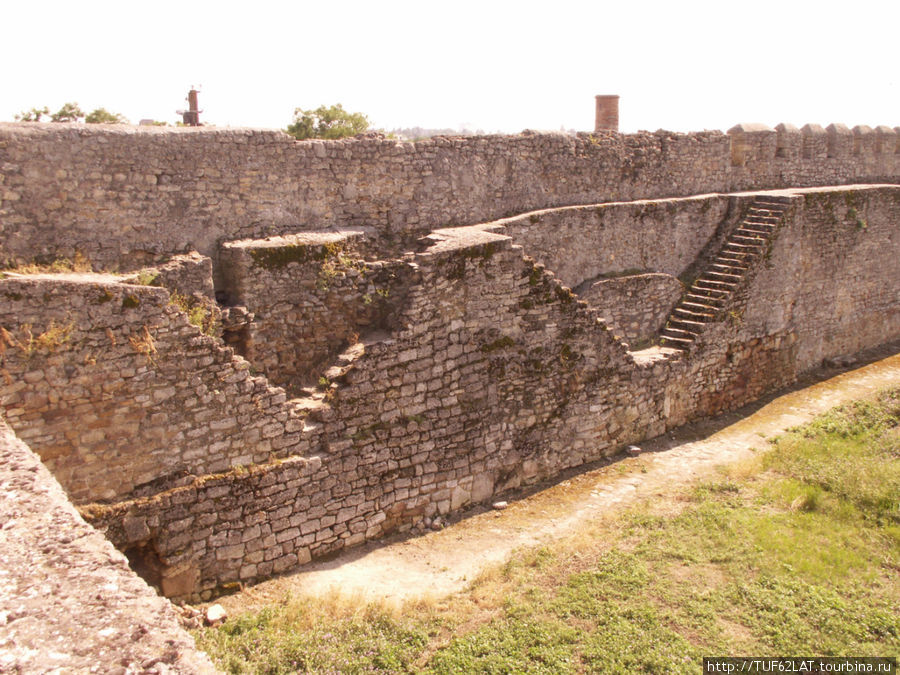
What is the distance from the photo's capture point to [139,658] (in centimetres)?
316

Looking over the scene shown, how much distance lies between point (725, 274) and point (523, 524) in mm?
6315

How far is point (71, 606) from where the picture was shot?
3395 mm

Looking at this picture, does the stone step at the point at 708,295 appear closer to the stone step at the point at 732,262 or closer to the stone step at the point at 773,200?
the stone step at the point at 732,262

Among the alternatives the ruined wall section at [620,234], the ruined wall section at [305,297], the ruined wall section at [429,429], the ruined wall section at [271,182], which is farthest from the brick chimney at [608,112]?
the ruined wall section at [305,297]

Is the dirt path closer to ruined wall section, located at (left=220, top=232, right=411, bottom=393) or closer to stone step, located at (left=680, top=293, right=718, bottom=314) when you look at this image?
stone step, located at (left=680, top=293, right=718, bottom=314)

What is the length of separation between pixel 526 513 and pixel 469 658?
2.92 m

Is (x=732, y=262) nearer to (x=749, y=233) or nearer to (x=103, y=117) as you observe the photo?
(x=749, y=233)

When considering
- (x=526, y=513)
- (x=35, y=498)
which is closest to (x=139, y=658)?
(x=35, y=498)

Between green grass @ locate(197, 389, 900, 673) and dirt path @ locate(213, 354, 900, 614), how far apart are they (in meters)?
0.40

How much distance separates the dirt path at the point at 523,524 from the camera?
739 centimetres

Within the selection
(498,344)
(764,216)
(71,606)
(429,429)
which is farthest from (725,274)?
(71,606)

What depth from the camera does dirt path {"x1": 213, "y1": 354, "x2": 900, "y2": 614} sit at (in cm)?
739

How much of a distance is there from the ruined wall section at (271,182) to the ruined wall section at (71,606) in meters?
3.90

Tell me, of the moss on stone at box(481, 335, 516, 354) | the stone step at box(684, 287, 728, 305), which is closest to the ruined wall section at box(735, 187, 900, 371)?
the stone step at box(684, 287, 728, 305)
